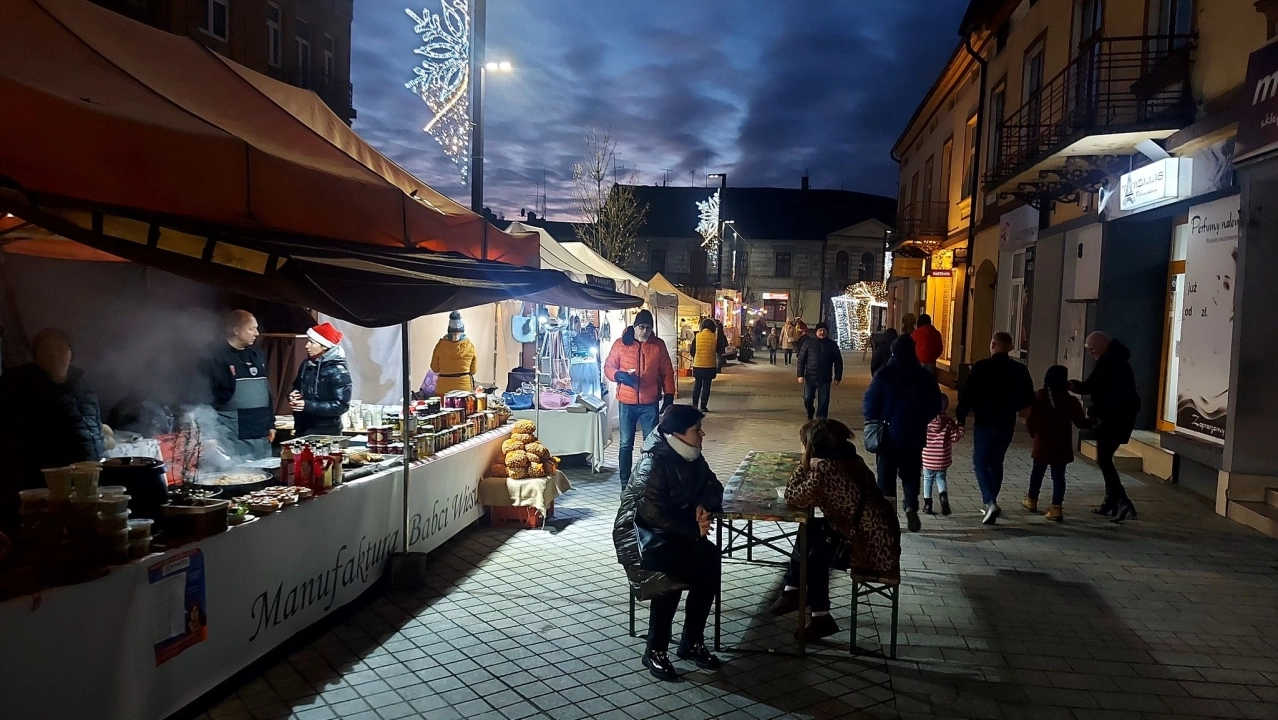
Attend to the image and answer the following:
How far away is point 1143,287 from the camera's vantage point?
10.6 meters

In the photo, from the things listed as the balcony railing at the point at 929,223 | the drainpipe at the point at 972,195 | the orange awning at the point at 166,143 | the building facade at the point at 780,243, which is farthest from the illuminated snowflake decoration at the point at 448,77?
the building facade at the point at 780,243

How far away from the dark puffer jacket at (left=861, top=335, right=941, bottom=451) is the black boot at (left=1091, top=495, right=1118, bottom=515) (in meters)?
2.42

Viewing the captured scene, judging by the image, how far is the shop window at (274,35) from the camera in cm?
1872

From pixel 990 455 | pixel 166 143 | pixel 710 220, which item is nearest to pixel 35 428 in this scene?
pixel 166 143

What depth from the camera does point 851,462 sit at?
4.48m

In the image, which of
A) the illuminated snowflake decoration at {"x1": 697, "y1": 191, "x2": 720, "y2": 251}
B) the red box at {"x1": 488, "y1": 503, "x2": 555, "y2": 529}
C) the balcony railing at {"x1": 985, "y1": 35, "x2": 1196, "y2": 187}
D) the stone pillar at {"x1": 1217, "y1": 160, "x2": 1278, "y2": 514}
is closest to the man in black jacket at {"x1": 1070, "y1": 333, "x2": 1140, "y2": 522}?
the stone pillar at {"x1": 1217, "y1": 160, "x2": 1278, "y2": 514}

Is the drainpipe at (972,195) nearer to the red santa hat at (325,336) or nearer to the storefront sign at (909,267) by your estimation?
the storefront sign at (909,267)

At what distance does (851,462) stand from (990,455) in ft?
12.0

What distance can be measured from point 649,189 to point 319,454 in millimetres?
61371

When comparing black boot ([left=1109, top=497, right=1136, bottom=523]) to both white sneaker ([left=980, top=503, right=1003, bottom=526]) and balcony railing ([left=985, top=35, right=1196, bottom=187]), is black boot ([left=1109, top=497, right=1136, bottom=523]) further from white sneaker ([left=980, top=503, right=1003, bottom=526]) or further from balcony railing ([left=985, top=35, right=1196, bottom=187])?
balcony railing ([left=985, top=35, right=1196, bottom=187])

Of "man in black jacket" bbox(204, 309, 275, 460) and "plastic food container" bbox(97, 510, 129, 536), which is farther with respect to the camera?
"man in black jacket" bbox(204, 309, 275, 460)

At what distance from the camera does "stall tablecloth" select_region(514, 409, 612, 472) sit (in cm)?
968

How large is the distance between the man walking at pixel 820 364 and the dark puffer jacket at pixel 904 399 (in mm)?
5612

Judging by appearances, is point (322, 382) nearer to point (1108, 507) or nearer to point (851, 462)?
point (851, 462)
